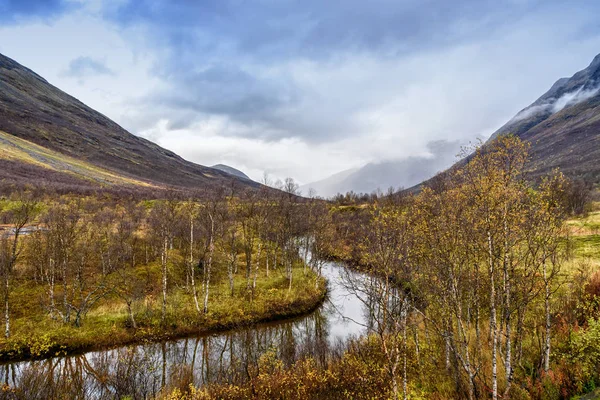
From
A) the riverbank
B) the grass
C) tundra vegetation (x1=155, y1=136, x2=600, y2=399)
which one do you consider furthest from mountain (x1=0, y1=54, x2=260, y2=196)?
tundra vegetation (x1=155, y1=136, x2=600, y2=399)

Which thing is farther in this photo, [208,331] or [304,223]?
[304,223]

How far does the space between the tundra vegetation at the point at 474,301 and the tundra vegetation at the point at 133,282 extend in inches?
494

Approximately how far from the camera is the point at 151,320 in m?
30.8

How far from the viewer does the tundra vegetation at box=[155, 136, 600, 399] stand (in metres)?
13.4

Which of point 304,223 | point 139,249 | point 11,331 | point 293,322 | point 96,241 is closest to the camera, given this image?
point 11,331

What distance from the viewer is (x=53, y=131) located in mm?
172250

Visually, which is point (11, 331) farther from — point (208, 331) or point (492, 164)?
point (492, 164)

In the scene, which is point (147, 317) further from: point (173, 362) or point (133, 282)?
point (173, 362)

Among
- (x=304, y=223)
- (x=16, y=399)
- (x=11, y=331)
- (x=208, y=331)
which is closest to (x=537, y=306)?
(x=208, y=331)

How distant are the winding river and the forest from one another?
2.01 feet

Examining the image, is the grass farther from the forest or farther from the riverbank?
the forest

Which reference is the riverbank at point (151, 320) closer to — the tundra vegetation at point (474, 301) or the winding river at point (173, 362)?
the winding river at point (173, 362)

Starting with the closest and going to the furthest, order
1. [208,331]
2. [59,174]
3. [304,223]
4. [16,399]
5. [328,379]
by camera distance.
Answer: [16,399] → [328,379] → [208,331] → [304,223] → [59,174]

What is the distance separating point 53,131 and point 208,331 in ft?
652
